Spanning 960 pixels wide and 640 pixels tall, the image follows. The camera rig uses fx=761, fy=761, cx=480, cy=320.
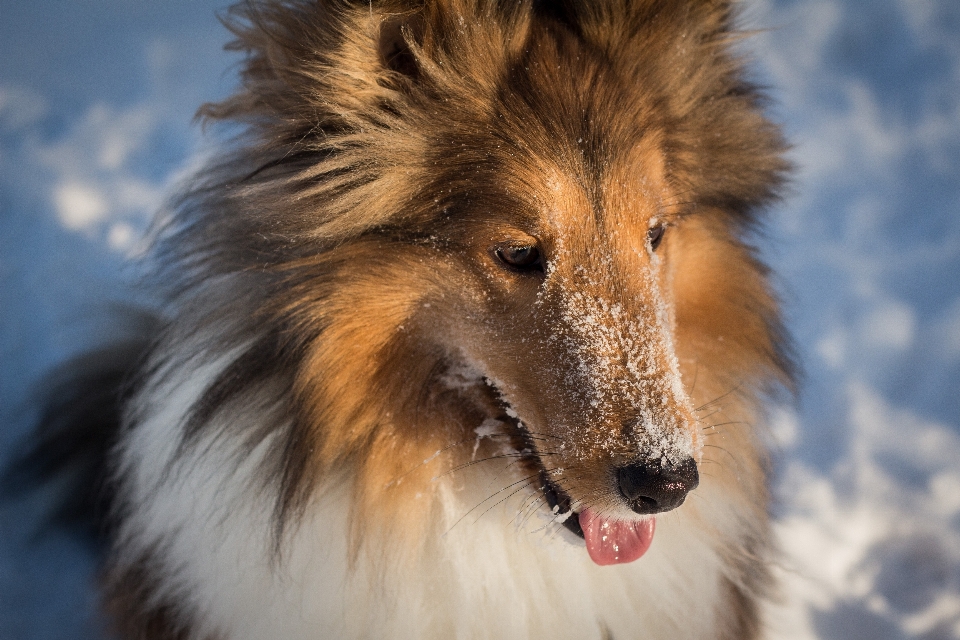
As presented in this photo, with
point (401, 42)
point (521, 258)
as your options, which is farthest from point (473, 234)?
point (401, 42)

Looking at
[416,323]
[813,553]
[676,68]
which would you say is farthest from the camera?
[813,553]

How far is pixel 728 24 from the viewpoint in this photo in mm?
1995

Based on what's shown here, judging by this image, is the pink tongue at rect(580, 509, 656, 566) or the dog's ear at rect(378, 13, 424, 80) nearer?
the dog's ear at rect(378, 13, 424, 80)

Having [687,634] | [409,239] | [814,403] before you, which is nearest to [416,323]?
[409,239]

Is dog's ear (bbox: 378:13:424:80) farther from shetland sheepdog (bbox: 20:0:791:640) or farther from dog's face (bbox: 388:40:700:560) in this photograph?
dog's face (bbox: 388:40:700:560)

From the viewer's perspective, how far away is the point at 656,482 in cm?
147

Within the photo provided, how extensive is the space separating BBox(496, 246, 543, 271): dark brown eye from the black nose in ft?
1.53

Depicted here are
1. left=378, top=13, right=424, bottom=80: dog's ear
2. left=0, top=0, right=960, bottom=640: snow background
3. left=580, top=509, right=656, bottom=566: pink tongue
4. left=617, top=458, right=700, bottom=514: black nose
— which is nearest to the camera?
left=617, top=458, right=700, bottom=514: black nose

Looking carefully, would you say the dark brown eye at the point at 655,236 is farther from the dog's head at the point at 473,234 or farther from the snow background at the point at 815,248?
the snow background at the point at 815,248

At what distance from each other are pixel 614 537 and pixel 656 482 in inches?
13.1

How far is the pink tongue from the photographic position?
170 cm

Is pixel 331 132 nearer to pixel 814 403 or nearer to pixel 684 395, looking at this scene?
pixel 684 395

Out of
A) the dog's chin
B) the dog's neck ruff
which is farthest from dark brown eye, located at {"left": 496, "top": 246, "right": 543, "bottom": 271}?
the dog's neck ruff

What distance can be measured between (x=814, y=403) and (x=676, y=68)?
1910 millimetres
